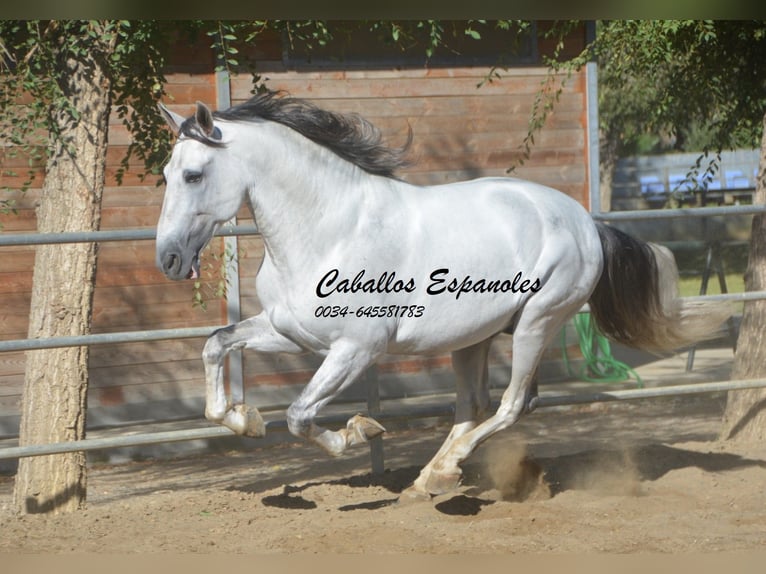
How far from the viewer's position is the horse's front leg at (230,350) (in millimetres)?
4422

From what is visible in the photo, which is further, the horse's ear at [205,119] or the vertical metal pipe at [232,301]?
the vertical metal pipe at [232,301]

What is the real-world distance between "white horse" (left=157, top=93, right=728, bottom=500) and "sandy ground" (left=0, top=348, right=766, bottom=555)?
0.38 m

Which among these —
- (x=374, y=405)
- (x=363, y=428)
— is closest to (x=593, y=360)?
(x=374, y=405)

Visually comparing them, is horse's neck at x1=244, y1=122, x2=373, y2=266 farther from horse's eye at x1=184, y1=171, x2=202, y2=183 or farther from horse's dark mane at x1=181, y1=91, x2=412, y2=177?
horse's eye at x1=184, y1=171, x2=202, y2=183

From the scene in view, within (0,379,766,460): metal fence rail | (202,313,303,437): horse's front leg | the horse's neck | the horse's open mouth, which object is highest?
the horse's neck

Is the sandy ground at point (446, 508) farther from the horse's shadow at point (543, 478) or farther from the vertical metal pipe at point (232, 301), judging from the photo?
the vertical metal pipe at point (232, 301)

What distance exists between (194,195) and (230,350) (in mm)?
709

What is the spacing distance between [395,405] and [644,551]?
4.32 meters

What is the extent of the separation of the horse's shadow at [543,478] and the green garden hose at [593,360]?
2976mm

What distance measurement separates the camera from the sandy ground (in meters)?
4.39

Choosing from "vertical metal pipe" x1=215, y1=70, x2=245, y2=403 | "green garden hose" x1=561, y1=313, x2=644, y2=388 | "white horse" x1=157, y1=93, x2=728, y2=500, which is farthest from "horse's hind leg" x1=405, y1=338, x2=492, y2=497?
"green garden hose" x1=561, y1=313, x2=644, y2=388

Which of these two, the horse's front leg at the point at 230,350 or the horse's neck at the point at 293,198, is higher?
the horse's neck at the point at 293,198

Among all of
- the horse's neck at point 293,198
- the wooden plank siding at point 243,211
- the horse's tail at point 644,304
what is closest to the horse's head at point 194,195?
the horse's neck at point 293,198

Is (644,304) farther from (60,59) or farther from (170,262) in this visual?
(60,59)
